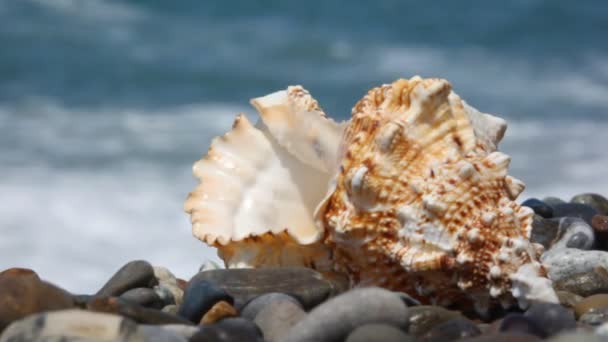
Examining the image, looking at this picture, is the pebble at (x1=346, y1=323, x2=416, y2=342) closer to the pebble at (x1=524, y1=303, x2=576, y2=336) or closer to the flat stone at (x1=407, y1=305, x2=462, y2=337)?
the flat stone at (x1=407, y1=305, x2=462, y2=337)

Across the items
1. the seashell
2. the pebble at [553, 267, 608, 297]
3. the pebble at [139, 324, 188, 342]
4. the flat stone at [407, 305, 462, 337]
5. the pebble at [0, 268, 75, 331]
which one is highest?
the seashell

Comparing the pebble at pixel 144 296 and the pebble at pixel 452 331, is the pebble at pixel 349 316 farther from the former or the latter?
the pebble at pixel 144 296

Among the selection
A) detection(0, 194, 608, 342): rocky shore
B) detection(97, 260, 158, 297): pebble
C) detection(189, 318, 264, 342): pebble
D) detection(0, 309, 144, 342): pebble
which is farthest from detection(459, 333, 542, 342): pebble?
detection(97, 260, 158, 297): pebble

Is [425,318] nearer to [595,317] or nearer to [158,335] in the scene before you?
[595,317]

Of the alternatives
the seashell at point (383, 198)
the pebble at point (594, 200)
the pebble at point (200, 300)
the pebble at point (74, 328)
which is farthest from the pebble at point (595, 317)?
the pebble at point (594, 200)

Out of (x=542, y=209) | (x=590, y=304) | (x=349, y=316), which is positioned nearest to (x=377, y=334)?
(x=349, y=316)

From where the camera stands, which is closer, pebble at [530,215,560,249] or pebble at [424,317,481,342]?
pebble at [424,317,481,342]

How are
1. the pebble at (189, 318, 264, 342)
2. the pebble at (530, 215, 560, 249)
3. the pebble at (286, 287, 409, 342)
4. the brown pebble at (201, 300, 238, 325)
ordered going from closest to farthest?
the pebble at (189, 318, 264, 342) < the pebble at (286, 287, 409, 342) < the brown pebble at (201, 300, 238, 325) < the pebble at (530, 215, 560, 249)
